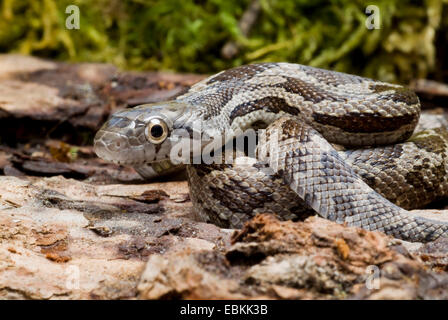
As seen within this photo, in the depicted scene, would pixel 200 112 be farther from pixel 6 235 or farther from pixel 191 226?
pixel 6 235

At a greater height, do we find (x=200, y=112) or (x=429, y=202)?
(x=200, y=112)

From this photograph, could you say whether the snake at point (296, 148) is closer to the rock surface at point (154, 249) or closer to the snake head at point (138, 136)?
the snake head at point (138, 136)

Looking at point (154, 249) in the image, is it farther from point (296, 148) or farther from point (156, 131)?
point (296, 148)

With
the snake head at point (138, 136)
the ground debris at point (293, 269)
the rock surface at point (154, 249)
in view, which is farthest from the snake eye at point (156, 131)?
the ground debris at point (293, 269)

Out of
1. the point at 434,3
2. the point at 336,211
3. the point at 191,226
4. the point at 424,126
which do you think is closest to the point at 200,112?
the point at 191,226

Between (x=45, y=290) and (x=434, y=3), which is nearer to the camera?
(x=45, y=290)

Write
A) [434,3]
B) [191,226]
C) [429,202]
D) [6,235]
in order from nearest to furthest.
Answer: [6,235]
[191,226]
[429,202]
[434,3]

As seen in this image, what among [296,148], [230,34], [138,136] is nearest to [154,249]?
[138,136]
